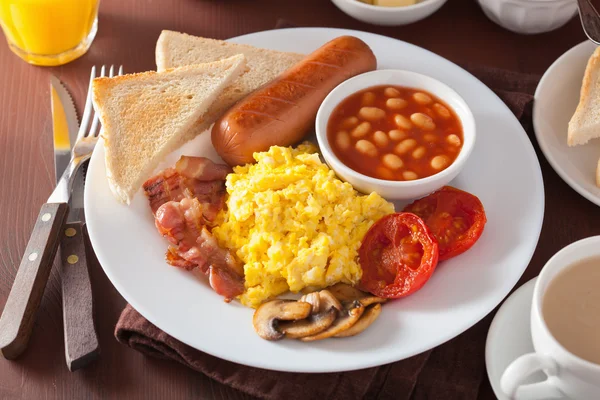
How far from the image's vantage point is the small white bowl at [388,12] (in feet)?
11.6

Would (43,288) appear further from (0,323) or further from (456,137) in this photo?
(456,137)

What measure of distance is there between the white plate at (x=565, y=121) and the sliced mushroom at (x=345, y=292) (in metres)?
1.07

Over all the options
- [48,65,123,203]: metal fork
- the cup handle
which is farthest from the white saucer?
[48,65,123,203]: metal fork

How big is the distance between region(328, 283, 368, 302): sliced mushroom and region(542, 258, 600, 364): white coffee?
646 mm

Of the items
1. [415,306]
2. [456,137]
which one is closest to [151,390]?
[415,306]

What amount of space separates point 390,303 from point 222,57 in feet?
4.89

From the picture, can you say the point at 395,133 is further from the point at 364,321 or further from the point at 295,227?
the point at 364,321

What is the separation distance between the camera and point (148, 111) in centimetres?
308

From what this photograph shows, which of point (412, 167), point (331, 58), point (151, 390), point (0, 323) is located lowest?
point (151, 390)

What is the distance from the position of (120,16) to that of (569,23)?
2.41m

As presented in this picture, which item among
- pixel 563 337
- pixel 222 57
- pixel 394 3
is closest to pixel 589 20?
pixel 394 3

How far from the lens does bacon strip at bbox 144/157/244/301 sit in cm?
265

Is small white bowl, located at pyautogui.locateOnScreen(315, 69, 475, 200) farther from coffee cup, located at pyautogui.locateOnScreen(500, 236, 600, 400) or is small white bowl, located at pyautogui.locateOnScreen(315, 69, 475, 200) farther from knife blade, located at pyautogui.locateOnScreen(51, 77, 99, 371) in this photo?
knife blade, located at pyautogui.locateOnScreen(51, 77, 99, 371)

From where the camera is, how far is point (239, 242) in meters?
2.66
